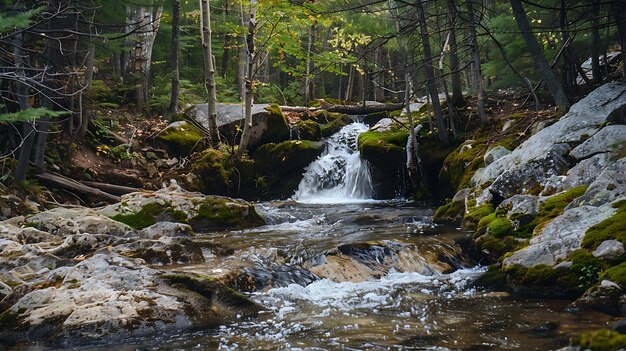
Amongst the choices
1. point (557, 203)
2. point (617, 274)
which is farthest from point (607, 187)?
point (617, 274)

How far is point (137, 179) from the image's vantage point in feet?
45.1

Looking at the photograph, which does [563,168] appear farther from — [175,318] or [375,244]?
[175,318]

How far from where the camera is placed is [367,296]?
645 cm

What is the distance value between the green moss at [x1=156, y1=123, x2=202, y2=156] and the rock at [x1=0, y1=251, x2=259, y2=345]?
9.69 metres

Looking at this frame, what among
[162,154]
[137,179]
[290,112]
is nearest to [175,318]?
[137,179]

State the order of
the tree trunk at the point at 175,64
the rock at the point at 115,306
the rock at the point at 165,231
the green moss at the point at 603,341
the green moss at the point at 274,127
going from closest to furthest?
1. the green moss at the point at 603,341
2. the rock at the point at 115,306
3. the rock at the point at 165,231
4. the tree trunk at the point at 175,64
5. the green moss at the point at 274,127

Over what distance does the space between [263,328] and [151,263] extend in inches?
109

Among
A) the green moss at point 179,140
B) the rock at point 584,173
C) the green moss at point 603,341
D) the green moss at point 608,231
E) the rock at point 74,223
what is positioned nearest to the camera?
the green moss at point 603,341

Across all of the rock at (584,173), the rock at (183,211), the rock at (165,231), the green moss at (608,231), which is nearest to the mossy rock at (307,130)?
the rock at (183,211)

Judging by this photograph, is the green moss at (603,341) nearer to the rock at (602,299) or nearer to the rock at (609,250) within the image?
the rock at (602,299)

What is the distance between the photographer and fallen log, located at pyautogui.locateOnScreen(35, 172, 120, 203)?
11.3 metres

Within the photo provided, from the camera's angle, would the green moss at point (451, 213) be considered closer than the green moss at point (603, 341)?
No

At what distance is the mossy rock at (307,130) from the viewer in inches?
719

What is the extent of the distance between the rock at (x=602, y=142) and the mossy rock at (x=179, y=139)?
35.6ft
